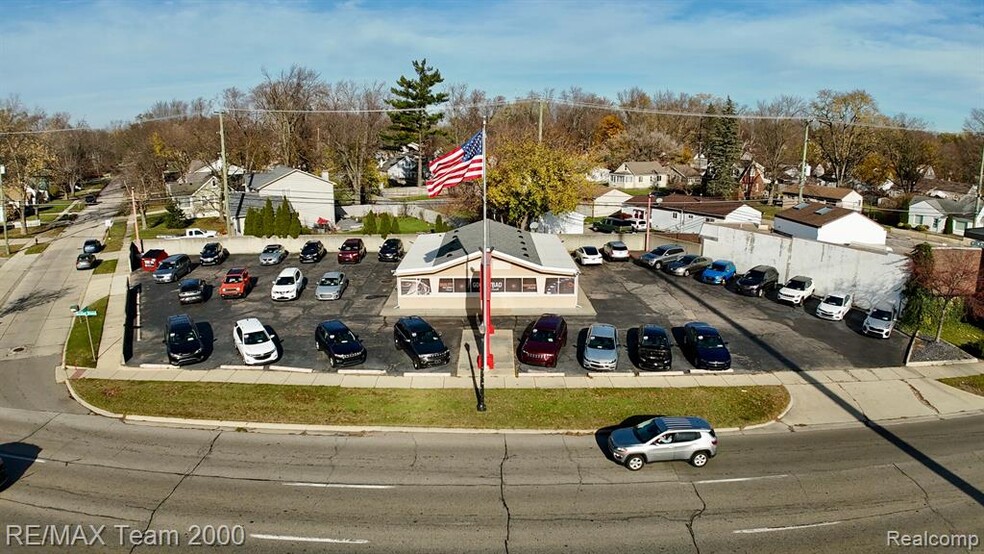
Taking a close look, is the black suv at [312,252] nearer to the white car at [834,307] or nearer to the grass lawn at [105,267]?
the grass lawn at [105,267]

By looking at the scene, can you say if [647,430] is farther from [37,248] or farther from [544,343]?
[37,248]

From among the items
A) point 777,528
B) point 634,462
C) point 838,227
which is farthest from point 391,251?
point 777,528

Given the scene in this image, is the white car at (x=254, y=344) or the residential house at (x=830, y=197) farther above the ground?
the residential house at (x=830, y=197)

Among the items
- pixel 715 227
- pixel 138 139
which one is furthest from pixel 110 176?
pixel 715 227

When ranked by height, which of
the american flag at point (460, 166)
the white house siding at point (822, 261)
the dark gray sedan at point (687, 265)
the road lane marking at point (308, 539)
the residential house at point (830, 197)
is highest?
the american flag at point (460, 166)

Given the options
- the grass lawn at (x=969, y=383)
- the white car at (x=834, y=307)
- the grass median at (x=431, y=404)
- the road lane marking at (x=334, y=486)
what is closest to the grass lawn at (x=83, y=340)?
the grass median at (x=431, y=404)

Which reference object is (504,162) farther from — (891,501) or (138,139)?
(138,139)

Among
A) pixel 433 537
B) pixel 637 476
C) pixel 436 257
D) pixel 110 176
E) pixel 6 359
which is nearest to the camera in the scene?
pixel 433 537
